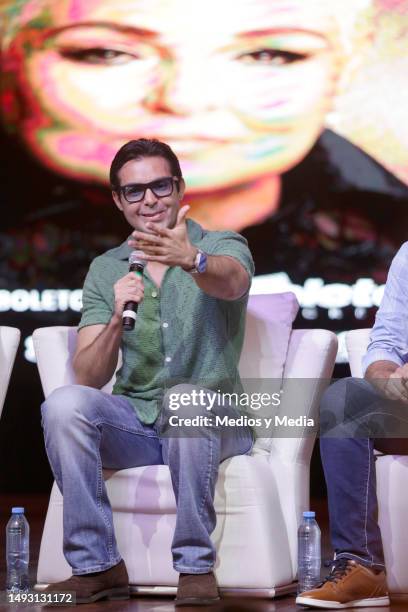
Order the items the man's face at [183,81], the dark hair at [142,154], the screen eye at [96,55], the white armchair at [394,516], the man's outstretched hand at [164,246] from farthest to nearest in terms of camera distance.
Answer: the screen eye at [96,55]
the man's face at [183,81]
the dark hair at [142,154]
the white armchair at [394,516]
the man's outstretched hand at [164,246]

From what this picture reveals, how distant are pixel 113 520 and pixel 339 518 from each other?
0.66 m

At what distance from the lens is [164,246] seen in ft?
8.93

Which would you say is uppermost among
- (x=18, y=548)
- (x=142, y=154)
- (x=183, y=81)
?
(x=183, y=81)

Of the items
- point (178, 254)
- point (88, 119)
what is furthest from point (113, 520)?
point (88, 119)

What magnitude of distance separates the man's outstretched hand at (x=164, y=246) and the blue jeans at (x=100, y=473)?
1.15ft

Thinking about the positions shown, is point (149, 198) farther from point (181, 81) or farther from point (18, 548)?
point (181, 81)

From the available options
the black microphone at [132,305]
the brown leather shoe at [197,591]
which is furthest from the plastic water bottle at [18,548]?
the black microphone at [132,305]

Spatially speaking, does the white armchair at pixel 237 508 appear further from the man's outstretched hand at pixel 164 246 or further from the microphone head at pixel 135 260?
the man's outstretched hand at pixel 164 246

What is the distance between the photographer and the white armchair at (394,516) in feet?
9.36

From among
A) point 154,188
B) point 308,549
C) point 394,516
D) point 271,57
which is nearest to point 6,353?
point 154,188

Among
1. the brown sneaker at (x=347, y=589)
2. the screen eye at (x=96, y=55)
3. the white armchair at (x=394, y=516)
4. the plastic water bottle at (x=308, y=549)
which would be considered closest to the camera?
the brown sneaker at (x=347, y=589)

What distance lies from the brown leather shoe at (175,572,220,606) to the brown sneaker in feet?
0.72

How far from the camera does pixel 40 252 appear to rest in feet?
17.8

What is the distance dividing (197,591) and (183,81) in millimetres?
3161
